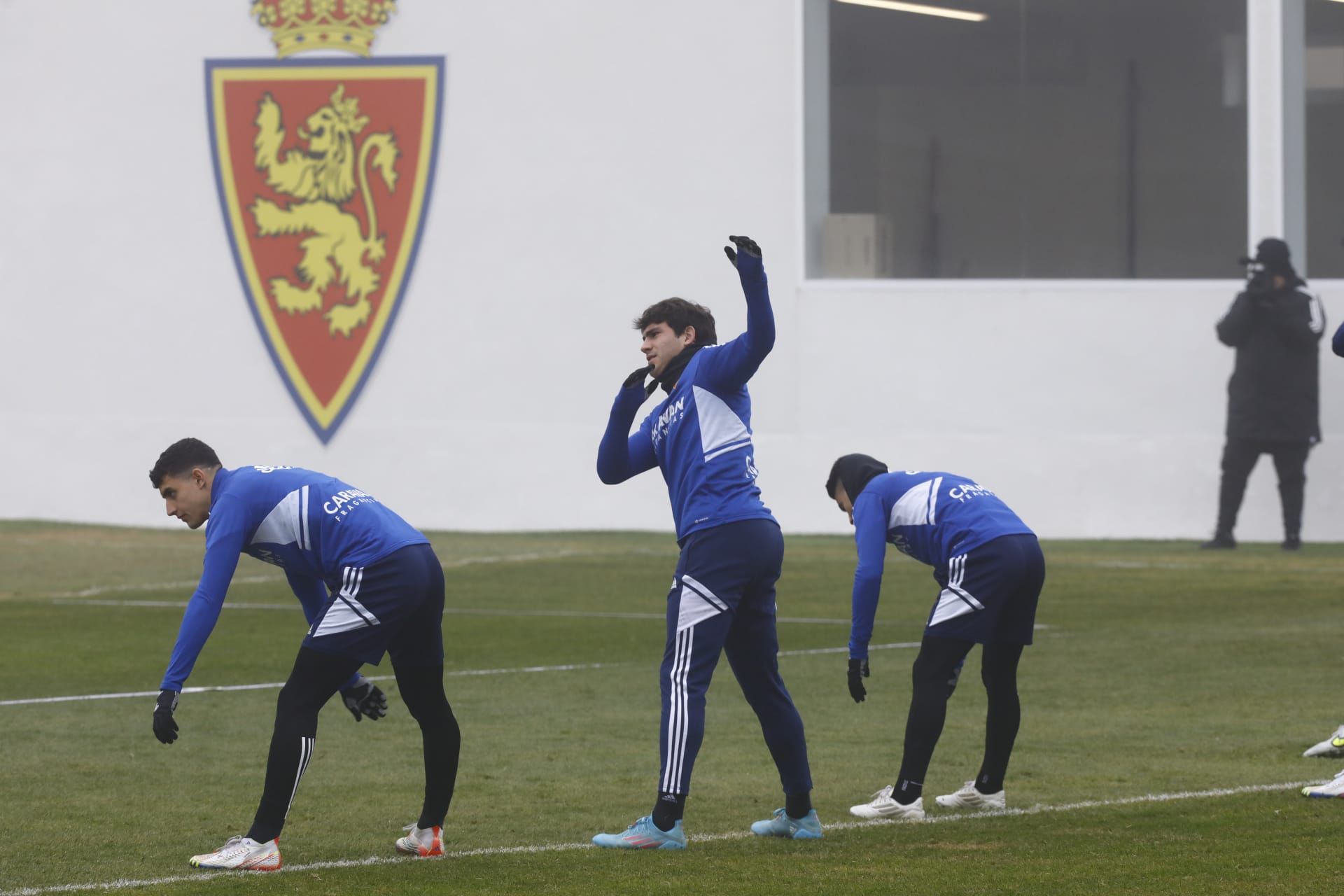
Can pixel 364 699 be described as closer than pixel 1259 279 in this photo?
Yes

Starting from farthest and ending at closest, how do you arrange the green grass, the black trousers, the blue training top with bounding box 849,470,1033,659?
the black trousers < the blue training top with bounding box 849,470,1033,659 < the green grass

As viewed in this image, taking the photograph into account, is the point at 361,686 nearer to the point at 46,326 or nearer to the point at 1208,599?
the point at 1208,599

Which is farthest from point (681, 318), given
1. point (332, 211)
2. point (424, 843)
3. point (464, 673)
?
point (332, 211)

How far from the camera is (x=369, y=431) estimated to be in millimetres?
26422

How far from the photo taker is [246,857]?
6.68m

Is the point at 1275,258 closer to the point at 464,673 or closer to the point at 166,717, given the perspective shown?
the point at 464,673

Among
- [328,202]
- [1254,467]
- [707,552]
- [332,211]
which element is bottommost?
[1254,467]

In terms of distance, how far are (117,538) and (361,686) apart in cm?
1851

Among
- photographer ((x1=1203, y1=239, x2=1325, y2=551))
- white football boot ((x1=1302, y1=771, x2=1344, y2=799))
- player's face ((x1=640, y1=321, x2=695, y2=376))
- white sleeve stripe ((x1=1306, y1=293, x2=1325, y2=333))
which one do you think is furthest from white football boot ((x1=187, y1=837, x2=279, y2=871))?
white sleeve stripe ((x1=1306, y1=293, x2=1325, y2=333))

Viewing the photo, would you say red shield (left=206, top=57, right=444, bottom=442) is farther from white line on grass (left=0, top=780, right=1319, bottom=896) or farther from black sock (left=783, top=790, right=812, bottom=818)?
black sock (left=783, top=790, right=812, bottom=818)

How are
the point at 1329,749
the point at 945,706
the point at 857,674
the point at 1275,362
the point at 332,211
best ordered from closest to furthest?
the point at 857,674
the point at 945,706
the point at 1329,749
the point at 1275,362
the point at 332,211

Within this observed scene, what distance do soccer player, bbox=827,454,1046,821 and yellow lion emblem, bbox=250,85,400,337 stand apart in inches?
713

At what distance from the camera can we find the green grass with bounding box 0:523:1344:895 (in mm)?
6809

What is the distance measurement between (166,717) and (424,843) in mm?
1042
